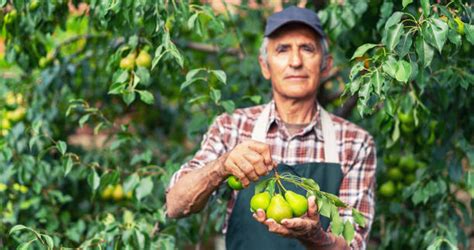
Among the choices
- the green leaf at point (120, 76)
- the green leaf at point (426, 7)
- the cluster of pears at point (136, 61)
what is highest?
the green leaf at point (426, 7)

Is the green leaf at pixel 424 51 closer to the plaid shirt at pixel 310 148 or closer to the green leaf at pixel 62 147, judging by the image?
the plaid shirt at pixel 310 148

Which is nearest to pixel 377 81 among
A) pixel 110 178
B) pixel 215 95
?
pixel 215 95

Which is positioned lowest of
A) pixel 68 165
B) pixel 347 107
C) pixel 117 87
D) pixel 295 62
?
pixel 68 165

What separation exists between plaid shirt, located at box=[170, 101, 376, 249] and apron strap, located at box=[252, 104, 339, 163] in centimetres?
2

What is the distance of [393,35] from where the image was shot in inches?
112

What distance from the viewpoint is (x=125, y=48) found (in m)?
3.72

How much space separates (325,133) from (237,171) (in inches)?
26.8

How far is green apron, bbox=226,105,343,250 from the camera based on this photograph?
3346mm

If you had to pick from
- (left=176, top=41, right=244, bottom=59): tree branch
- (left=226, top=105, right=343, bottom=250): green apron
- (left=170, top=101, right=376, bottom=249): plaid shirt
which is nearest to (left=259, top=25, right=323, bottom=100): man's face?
(left=170, top=101, right=376, bottom=249): plaid shirt

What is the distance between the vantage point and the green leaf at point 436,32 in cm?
276

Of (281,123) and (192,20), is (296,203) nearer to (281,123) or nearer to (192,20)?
(281,123)

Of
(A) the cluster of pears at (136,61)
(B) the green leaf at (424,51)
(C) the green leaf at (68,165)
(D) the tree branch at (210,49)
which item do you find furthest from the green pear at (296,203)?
(D) the tree branch at (210,49)

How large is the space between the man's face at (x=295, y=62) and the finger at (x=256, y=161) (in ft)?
2.11

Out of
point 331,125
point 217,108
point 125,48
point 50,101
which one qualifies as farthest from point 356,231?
point 50,101
